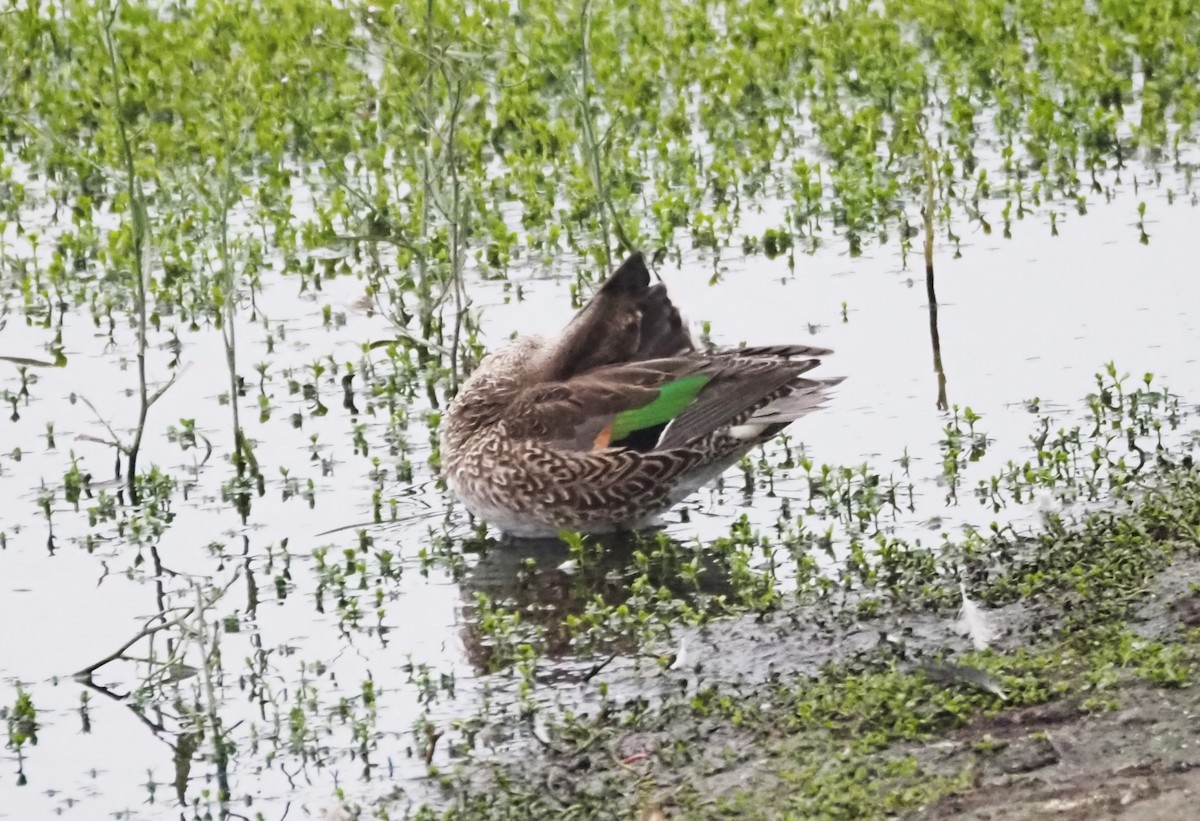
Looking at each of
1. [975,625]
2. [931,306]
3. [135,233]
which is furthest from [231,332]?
[975,625]

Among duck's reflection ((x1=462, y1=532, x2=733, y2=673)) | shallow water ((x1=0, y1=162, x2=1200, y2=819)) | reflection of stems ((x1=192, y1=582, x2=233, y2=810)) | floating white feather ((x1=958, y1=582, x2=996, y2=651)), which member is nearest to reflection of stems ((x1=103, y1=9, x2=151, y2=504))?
shallow water ((x1=0, y1=162, x2=1200, y2=819))

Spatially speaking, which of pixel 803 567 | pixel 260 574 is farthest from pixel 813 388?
pixel 260 574

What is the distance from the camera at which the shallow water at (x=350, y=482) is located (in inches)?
257

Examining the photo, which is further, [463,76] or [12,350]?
[12,350]

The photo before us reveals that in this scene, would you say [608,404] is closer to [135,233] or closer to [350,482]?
[350,482]

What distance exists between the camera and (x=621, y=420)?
322 inches

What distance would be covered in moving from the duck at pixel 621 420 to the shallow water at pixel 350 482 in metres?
0.24

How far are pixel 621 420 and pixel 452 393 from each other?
1.64m

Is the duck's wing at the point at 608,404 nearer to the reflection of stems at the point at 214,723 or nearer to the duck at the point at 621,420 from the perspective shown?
the duck at the point at 621,420

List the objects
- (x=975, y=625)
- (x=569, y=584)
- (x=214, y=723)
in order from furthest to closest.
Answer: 1. (x=569, y=584)
2. (x=975, y=625)
3. (x=214, y=723)

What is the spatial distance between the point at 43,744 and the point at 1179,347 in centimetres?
565

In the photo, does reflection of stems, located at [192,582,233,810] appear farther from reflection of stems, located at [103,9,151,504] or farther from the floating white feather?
the floating white feather

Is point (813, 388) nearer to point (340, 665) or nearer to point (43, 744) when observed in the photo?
point (340, 665)

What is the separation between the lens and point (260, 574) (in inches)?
315
